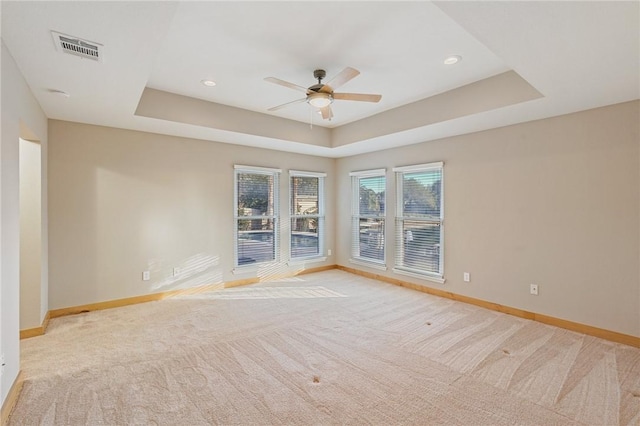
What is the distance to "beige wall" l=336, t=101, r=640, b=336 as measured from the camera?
10.5 feet

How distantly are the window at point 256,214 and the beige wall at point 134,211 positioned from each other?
169 mm

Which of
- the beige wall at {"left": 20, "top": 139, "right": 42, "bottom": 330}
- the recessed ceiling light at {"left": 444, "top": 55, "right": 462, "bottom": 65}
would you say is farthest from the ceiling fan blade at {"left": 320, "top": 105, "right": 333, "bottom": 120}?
the beige wall at {"left": 20, "top": 139, "right": 42, "bottom": 330}

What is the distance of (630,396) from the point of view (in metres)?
2.28

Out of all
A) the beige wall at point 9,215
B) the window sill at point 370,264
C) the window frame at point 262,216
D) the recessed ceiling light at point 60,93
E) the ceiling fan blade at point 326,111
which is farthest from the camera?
the window sill at point 370,264

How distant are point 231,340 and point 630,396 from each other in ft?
11.0

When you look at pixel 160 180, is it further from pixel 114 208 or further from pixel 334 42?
pixel 334 42

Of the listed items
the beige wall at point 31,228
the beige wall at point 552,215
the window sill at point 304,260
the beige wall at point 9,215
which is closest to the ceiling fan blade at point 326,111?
the beige wall at point 552,215

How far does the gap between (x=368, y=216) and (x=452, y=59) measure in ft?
11.3

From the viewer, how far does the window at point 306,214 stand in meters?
6.12

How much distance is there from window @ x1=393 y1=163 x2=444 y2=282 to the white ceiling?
39.5 inches

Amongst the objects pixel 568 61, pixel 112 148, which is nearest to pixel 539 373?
pixel 568 61

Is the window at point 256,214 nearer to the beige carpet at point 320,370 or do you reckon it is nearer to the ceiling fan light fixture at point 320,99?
the beige carpet at point 320,370

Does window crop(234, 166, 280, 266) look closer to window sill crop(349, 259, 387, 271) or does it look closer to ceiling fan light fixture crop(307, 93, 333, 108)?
window sill crop(349, 259, 387, 271)

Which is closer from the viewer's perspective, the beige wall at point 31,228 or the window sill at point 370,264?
the beige wall at point 31,228
